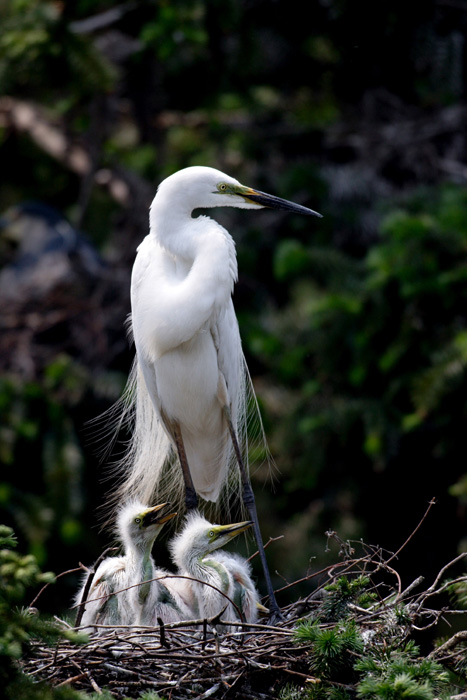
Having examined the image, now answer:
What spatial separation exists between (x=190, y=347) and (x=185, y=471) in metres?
0.51

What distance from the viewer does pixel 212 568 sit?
2945 millimetres

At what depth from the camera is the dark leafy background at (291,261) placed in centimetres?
454

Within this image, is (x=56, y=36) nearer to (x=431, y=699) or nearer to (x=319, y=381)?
(x=319, y=381)

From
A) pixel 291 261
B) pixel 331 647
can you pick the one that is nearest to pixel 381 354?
pixel 291 261

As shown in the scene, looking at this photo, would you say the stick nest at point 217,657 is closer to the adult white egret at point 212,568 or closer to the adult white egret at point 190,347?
the adult white egret at point 212,568

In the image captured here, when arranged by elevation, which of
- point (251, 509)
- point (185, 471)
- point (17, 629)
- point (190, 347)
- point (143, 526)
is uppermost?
point (17, 629)

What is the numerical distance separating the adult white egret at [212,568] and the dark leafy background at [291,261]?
114cm

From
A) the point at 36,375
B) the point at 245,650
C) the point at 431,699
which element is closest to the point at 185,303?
the point at 245,650

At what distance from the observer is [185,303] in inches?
114

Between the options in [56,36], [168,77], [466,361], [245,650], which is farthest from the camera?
[168,77]

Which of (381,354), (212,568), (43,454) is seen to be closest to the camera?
(212,568)

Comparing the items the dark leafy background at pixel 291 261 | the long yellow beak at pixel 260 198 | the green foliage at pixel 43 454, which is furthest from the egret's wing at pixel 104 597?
the green foliage at pixel 43 454

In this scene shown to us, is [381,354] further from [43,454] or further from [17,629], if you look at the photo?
[17,629]

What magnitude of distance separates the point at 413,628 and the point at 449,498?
223 centimetres
